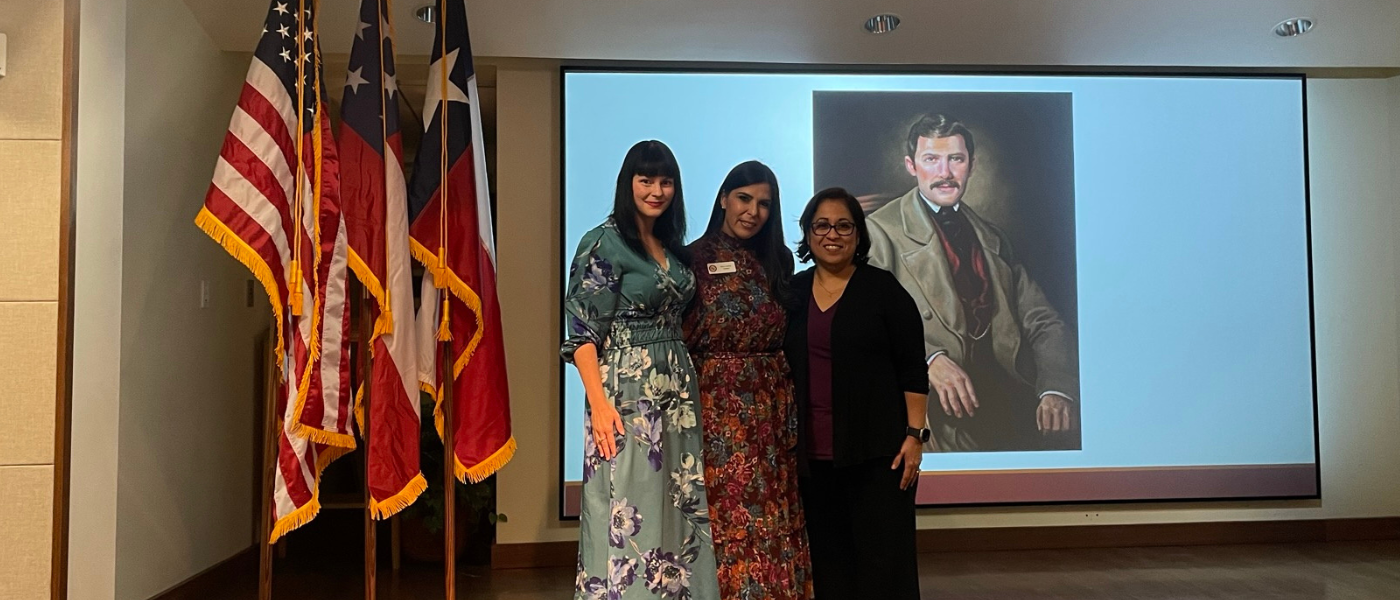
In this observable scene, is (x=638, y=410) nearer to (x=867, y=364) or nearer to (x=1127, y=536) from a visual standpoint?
(x=867, y=364)

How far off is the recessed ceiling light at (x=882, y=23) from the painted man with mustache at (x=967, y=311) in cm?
73

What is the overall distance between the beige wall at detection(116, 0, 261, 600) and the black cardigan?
2.01 m

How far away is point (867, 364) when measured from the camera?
9.16 ft

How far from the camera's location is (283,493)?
2.69 metres

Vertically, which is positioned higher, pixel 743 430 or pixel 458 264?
pixel 458 264

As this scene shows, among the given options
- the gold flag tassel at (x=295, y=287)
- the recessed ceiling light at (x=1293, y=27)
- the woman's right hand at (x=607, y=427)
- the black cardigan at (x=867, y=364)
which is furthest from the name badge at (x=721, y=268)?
the recessed ceiling light at (x=1293, y=27)

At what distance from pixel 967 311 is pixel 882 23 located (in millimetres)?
1368

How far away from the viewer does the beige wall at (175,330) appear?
3045mm

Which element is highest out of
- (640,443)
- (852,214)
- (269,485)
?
(852,214)

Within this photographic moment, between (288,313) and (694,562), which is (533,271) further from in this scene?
(694,562)

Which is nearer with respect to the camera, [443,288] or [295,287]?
[295,287]

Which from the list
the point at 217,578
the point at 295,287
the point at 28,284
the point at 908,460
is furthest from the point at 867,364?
the point at 217,578

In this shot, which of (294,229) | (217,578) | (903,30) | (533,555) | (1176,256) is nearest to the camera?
(294,229)

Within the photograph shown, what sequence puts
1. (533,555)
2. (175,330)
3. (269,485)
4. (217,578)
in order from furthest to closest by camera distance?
(533,555), (217,578), (175,330), (269,485)
